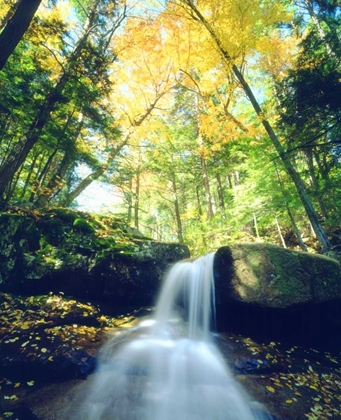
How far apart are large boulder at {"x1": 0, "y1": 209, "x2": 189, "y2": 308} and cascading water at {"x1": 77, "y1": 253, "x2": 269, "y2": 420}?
4.01ft

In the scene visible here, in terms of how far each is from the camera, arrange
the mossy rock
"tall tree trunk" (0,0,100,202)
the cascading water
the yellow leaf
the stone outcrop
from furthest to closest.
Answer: the mossy rock
"tall tree trunk" (0,0,100,202)
the stone outcrop
the cascading water
the yellow leaf

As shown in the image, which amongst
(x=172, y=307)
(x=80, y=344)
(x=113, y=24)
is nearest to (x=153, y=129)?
(x=113, y=24)

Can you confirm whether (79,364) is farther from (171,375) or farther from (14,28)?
(14,28)

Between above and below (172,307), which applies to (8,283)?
above

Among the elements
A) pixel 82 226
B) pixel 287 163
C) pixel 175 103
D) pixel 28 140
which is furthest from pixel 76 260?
pixel 175 103

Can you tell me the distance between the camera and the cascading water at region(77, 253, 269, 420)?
3.58 meters

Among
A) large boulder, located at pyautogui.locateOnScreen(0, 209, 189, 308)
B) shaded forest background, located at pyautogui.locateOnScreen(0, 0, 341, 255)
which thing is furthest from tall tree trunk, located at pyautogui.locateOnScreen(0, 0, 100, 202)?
large boulder, located at pyautogui.locateOnScreen(0, 209, 189, 308)

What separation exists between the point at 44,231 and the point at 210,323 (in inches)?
226

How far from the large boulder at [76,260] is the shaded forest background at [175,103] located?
1.12m

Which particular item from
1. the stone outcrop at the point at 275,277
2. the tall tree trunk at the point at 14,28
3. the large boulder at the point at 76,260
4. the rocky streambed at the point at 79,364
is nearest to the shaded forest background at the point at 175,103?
the tall tree trunk at the point at 14,28

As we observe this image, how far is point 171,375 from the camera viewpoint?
4418 millimetres

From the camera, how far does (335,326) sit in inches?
234

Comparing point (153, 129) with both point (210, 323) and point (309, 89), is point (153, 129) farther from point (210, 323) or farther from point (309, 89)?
point (210, 323)

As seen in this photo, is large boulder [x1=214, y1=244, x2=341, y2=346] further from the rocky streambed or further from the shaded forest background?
the shaded forest background
